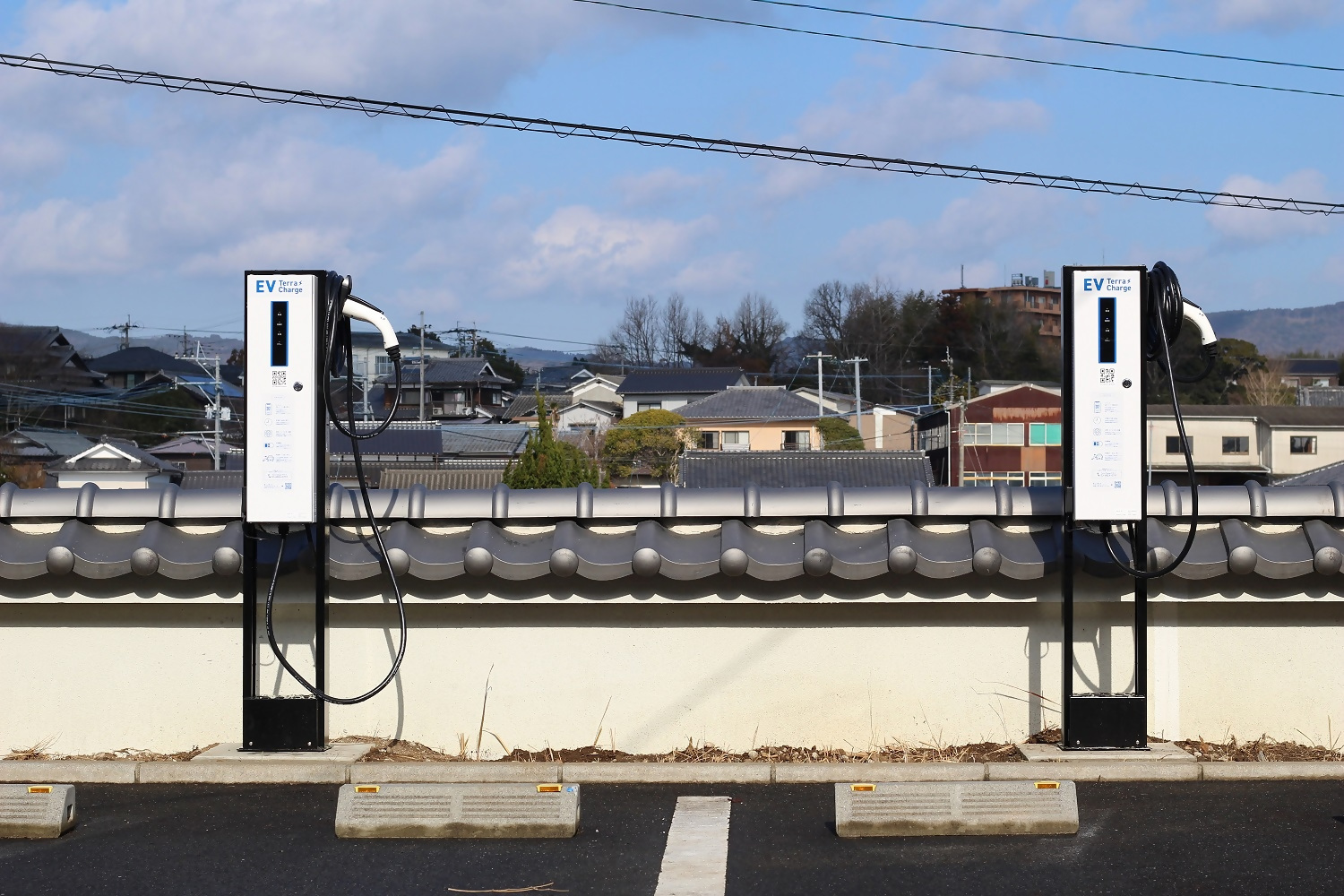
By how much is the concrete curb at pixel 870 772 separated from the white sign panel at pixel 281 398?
3.09 metres

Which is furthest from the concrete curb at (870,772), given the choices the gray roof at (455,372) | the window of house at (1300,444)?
the gray roof at (455,372)

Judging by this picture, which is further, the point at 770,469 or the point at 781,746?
the point at 770,469

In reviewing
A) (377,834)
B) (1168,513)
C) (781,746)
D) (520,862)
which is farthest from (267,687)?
(1168,513)

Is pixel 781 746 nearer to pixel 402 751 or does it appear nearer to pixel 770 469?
pixel 402 751

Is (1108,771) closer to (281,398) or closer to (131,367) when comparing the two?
(281,398)

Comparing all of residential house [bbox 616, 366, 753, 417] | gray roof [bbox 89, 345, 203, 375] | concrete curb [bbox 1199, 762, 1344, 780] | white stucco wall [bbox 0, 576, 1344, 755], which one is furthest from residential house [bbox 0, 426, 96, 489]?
concrete curb [bbox 1199, 762, 1344, 780]

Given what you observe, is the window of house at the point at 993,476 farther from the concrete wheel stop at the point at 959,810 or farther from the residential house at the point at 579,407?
the concrete wheel stop at the point at 959,810

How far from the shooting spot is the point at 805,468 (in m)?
33.9

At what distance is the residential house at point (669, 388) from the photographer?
72.8 meters

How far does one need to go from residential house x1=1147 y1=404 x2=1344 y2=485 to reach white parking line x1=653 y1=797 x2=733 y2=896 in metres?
51.3

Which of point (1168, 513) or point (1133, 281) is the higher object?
point (1133, 281)

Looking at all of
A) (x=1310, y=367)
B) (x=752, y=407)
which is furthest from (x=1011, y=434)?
(x=1310, y=367)

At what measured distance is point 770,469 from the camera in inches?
1325

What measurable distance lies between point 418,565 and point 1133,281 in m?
4.45
